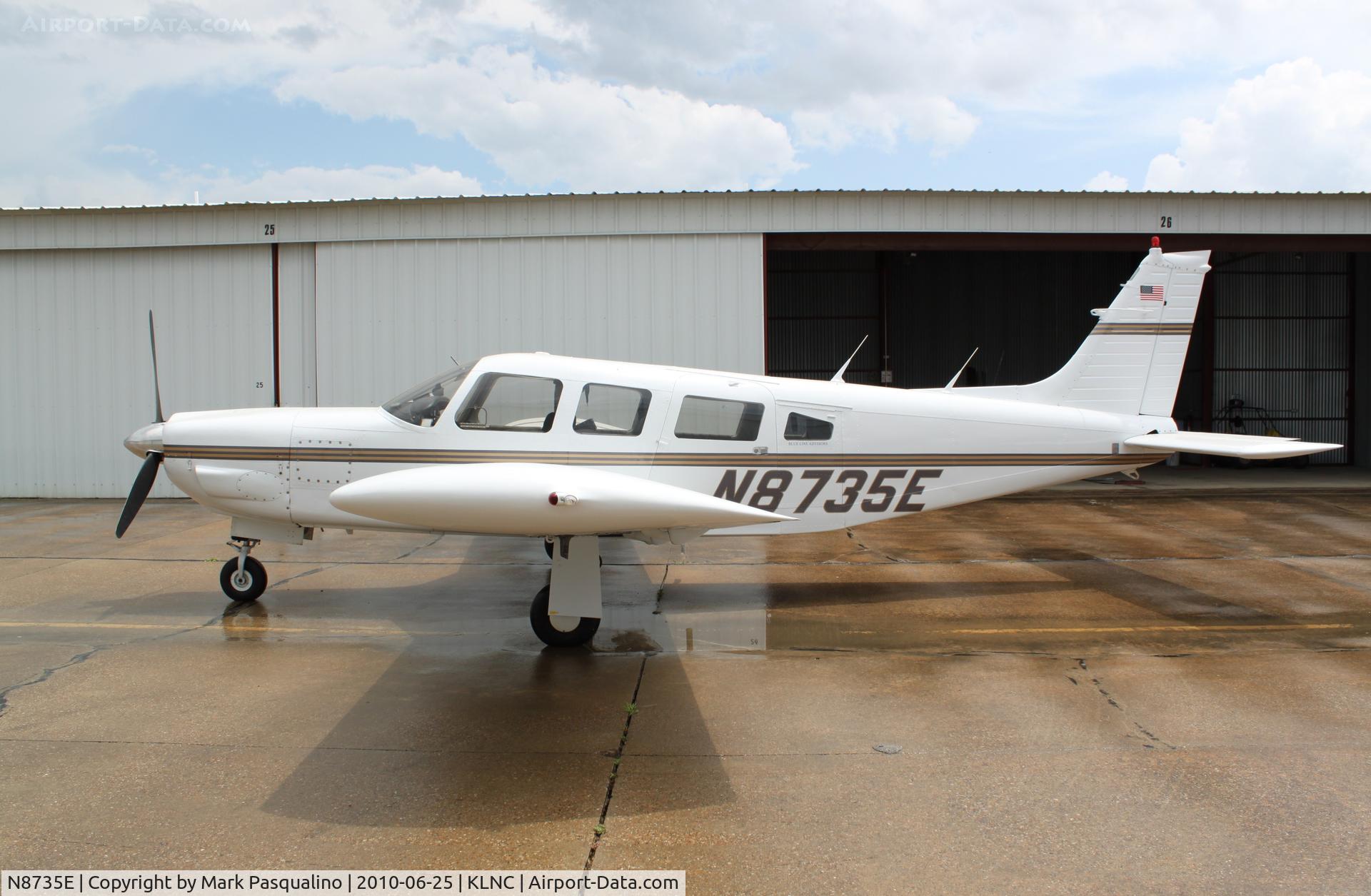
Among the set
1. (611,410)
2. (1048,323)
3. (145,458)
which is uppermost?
(1048,323)

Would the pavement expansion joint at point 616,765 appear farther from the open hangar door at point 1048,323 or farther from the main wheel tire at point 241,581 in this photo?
the open hangar door at point 1048,323

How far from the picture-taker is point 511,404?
6.91 metres

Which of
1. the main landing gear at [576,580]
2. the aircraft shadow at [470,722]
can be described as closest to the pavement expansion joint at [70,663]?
the aircraft shadow at [470,722]

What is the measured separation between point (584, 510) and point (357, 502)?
1.27 m

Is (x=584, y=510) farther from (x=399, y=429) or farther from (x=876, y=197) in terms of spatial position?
(x=876, y=197)

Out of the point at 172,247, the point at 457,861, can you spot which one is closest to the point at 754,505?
the point at 457,861

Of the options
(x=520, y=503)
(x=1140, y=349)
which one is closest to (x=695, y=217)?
(x=1140, y=349)

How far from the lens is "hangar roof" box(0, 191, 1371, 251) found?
571 inches

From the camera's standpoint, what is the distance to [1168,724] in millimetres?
5012

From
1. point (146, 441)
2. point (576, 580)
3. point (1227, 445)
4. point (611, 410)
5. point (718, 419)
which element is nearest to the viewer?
point (576, 580)

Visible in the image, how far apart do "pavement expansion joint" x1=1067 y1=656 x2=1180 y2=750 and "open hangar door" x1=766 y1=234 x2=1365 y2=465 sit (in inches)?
643

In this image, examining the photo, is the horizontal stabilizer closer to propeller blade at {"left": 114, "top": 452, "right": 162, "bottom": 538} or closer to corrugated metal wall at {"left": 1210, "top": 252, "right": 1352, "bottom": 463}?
propeller blade at {"left": 114, "top": 452, "right": 162, "bottom": 538}

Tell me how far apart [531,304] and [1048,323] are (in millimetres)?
16508

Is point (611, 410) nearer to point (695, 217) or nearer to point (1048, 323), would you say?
point (695, 217)
